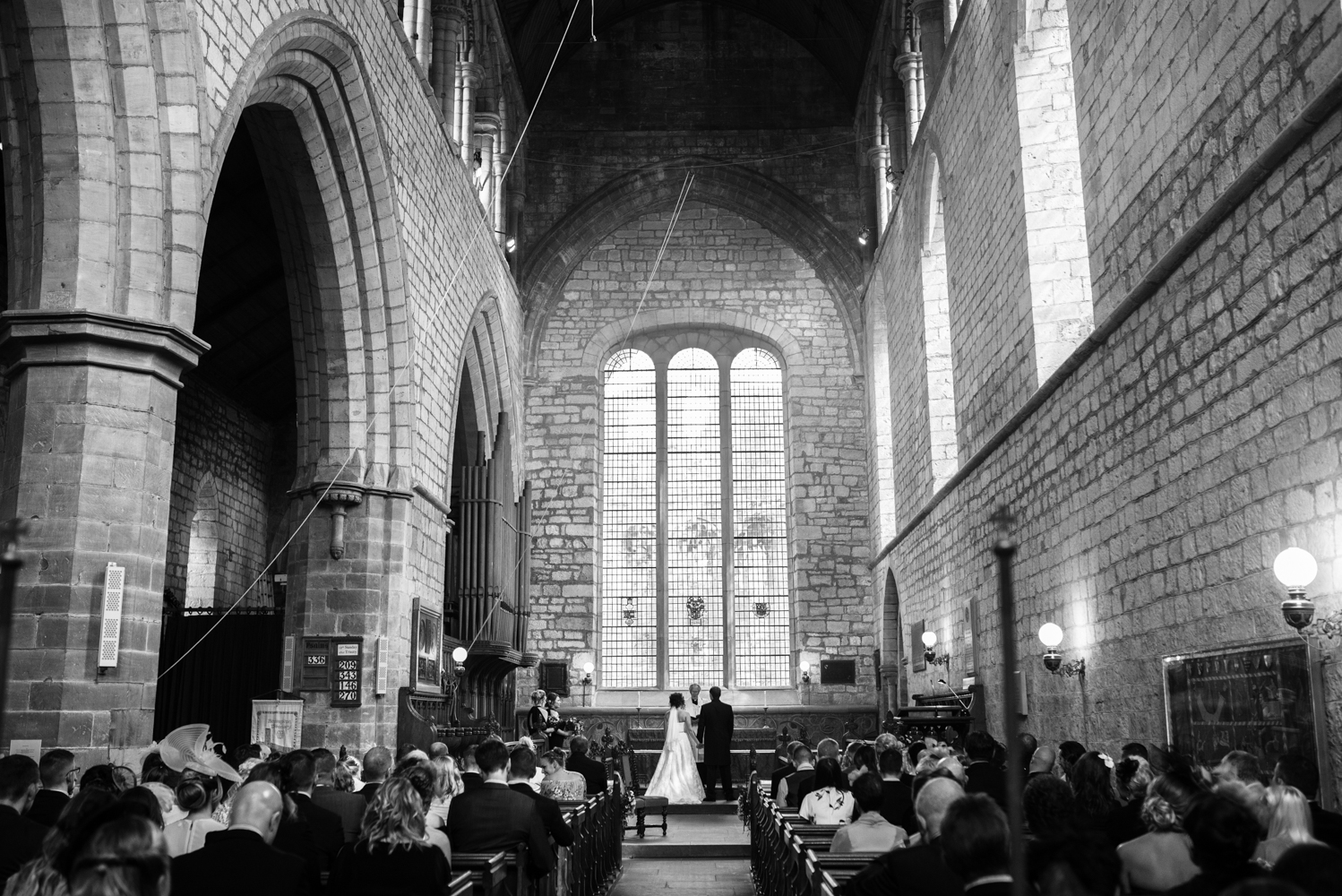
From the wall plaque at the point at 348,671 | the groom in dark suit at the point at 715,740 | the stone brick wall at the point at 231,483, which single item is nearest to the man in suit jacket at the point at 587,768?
the wall plaque at the point at 348,671

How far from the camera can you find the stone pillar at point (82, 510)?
6.13 meters

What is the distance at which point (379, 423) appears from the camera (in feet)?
36.7

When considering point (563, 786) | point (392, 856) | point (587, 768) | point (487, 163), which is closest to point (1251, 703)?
Result: point (563, 786)

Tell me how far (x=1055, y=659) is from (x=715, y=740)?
514 cm

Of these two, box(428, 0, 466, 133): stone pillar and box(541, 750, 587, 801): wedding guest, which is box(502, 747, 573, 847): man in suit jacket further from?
box(428, 0, 466, 133): stone pillar

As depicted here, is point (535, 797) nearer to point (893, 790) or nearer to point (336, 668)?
point (893, 790)

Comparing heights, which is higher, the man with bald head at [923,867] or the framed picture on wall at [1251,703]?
the framed picture on wall at [1251,703]

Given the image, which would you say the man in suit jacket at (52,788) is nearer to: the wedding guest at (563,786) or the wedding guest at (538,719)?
the wedding guest at (563,786)

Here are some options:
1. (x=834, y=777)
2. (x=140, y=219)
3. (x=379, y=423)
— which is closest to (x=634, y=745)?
(x=379, y=423)

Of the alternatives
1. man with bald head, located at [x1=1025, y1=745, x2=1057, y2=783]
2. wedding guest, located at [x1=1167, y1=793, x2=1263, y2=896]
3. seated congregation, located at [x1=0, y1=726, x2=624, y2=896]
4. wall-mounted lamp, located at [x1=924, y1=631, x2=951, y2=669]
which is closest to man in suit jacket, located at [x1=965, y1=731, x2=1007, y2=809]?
man with bald head, located at [x1=1025, y1=745, x2=1057, y2=783]

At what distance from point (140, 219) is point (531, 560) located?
41.6ft

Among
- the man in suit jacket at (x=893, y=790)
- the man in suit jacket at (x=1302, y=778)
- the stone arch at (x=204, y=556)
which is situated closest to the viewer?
the man in suit jacket at (x=1302, y=778)

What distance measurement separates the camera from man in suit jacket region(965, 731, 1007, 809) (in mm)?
6094

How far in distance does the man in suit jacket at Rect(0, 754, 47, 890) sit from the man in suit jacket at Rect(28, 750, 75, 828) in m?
0.52
